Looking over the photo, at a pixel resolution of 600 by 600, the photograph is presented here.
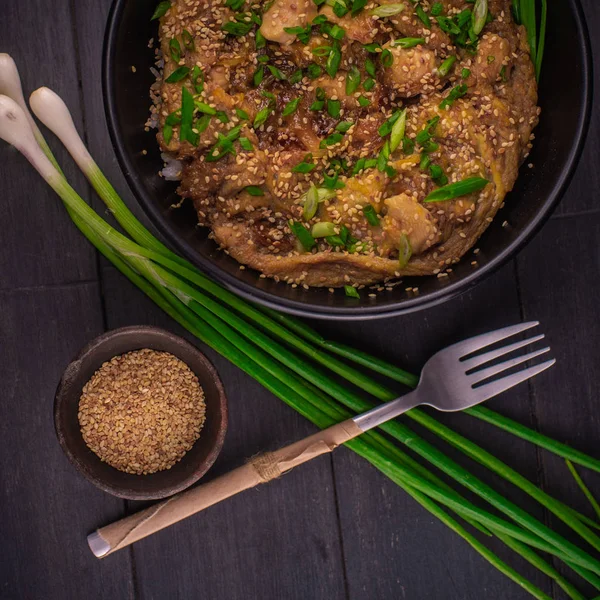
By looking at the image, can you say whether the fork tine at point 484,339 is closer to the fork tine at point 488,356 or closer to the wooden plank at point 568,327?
the fork tine at point 488,356

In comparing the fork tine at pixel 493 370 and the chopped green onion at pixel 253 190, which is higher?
the chopped green onion at pixel 253 190

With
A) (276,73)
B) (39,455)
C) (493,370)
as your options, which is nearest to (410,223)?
(276,73)

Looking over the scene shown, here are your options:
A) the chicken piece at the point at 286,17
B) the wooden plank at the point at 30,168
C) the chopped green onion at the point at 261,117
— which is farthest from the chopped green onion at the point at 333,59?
the wooden plank at the point at 30,168

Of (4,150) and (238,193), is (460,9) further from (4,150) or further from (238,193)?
(4,150)

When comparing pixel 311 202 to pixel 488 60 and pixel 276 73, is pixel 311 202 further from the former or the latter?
pixel 488 60

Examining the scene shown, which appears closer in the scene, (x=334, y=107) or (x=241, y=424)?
(x=334, y=107)

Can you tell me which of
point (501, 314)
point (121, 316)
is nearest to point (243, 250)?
point (121, 316)
